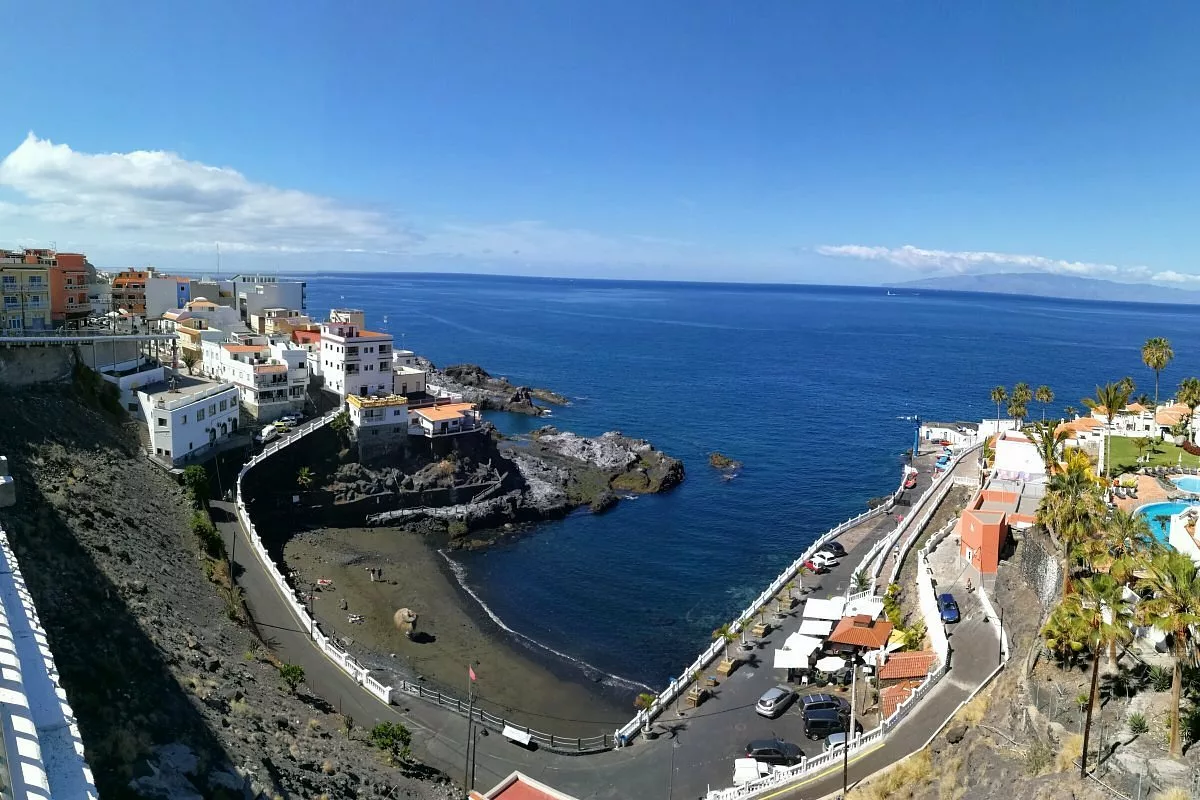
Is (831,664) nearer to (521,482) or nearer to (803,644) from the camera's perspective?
(803,644)

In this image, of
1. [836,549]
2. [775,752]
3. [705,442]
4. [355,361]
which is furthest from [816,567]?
[705,442]

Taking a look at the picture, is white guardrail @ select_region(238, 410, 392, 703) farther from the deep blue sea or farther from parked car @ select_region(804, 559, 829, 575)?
parked car @ select_region(804, 559, 829, 575)

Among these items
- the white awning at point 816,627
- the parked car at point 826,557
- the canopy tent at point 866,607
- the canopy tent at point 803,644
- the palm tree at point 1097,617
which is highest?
the palm tree at point 1097,617

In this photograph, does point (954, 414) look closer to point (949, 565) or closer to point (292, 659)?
point (949, 565)

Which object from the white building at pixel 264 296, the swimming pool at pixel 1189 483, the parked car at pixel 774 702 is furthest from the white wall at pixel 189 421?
the swimming pool at pixel 1189 483

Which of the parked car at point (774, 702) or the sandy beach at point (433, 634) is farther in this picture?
the sandy beach at point (433, 634)

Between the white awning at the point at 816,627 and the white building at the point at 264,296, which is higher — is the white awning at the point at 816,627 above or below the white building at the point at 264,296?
below

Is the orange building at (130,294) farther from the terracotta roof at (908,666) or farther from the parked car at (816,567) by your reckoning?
the terracotta roof at (908,666)

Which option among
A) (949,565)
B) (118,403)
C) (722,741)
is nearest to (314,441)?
(118,403)
